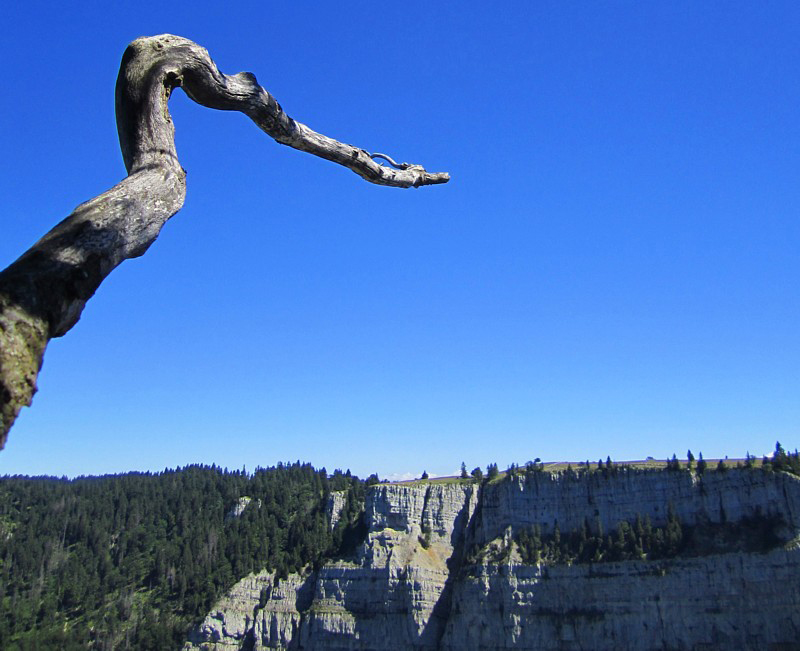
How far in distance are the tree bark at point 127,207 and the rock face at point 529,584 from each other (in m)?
78.3

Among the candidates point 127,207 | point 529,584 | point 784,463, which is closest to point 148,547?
point 529,584

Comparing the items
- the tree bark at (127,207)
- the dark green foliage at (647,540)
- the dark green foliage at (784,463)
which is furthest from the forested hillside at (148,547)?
Result: the tree bark at (127,207)

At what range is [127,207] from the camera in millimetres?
3705

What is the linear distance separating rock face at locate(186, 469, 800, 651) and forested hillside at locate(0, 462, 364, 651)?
23.8 feet

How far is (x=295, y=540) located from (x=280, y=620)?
54.1 ft

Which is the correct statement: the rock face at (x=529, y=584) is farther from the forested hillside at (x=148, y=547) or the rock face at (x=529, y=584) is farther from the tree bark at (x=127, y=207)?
the tree bark at (x=127, y=207)

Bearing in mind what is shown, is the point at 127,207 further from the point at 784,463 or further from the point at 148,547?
the point at 148,547

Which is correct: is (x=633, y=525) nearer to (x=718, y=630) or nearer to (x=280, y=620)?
(x=718, y=630)

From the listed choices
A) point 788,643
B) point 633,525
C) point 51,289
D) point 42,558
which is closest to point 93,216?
point 51,289

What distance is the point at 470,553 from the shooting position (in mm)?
92312

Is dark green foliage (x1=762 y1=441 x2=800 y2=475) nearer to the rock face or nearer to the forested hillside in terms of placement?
the rock face

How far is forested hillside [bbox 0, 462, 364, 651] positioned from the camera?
105 meters

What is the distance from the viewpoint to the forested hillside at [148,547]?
105 m

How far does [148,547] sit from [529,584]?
79819 mm
